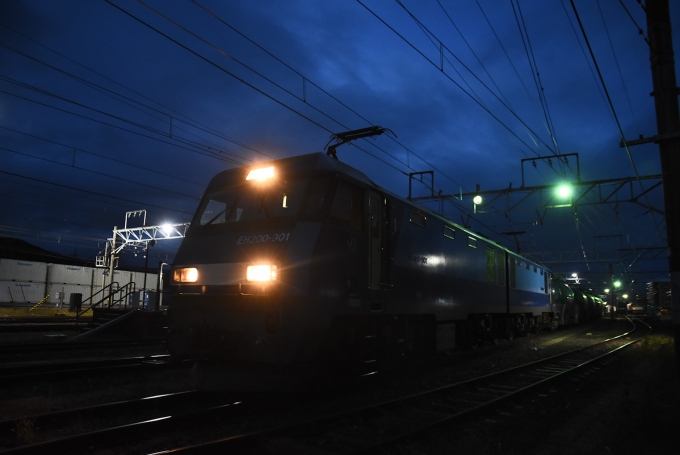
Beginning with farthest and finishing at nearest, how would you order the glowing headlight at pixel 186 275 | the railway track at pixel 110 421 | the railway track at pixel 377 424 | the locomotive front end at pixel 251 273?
the glowing headlight at pixel 186 275 → the locomotive front end at pixel 251 273 → the railway track at pixel 377 424 → the railway track at pixel 110 421

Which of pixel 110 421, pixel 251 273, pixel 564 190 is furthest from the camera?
pixel 564 190

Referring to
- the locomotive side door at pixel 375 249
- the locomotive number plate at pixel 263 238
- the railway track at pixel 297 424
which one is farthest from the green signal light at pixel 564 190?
the locomotive number plate at pixel 263 238

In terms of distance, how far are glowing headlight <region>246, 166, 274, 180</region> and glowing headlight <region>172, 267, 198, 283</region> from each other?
185 cm

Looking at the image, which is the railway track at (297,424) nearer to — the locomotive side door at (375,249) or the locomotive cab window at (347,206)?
the locomotive side door at (375,249)

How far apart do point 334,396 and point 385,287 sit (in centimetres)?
205

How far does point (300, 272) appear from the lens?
6758mm

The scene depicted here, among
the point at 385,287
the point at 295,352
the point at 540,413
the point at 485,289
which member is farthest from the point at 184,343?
the point at 485,289

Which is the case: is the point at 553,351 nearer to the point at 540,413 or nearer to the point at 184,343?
the point at 540,413

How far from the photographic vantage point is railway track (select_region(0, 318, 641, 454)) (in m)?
5.28

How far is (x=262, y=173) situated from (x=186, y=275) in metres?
2.10

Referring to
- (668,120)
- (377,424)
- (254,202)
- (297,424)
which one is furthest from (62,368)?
(668,120)

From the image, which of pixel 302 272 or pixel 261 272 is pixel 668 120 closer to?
pixel 302 272

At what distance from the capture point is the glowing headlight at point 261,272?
674 cm

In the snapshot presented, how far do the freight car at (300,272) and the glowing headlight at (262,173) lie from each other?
0.02 m
